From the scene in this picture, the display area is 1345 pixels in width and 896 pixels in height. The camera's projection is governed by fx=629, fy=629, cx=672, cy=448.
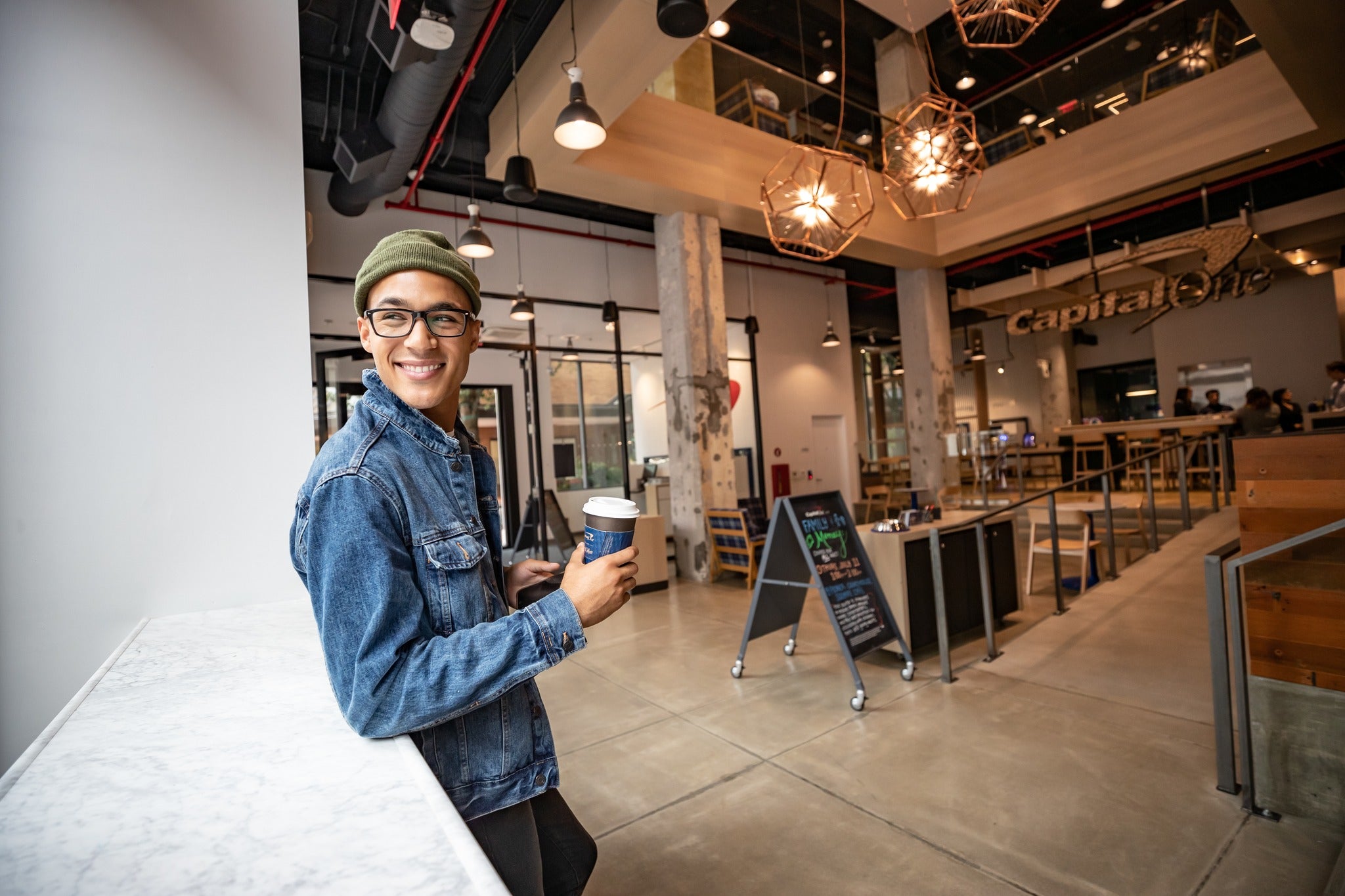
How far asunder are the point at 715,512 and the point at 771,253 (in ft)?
18.0

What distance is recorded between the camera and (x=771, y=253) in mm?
10539

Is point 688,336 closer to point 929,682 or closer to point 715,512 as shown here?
point 715,512

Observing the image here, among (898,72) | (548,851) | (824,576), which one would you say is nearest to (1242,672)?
(824,576)

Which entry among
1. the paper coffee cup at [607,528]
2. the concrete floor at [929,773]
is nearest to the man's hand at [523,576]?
the paper coffee cup at [607,528]

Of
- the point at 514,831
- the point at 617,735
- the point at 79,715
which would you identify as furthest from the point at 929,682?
the point at 79,715

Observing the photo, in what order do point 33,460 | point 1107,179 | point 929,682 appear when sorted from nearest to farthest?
1. point 33,460
2. point 929,682
3. point 1107,179

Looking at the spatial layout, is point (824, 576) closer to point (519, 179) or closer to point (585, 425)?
point (519, 179)

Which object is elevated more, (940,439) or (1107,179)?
(1107,179)

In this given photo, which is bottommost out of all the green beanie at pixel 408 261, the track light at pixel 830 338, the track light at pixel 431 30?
the green beanie at pixel 408 261

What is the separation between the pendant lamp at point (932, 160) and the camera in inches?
130

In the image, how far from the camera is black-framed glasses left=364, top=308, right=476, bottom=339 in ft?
3.26

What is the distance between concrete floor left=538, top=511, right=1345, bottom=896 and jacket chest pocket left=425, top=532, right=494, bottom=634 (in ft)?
5.58

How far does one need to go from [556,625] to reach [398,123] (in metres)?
5.39

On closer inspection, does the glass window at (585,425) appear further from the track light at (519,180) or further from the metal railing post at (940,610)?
the metal railing post at (940,610)
